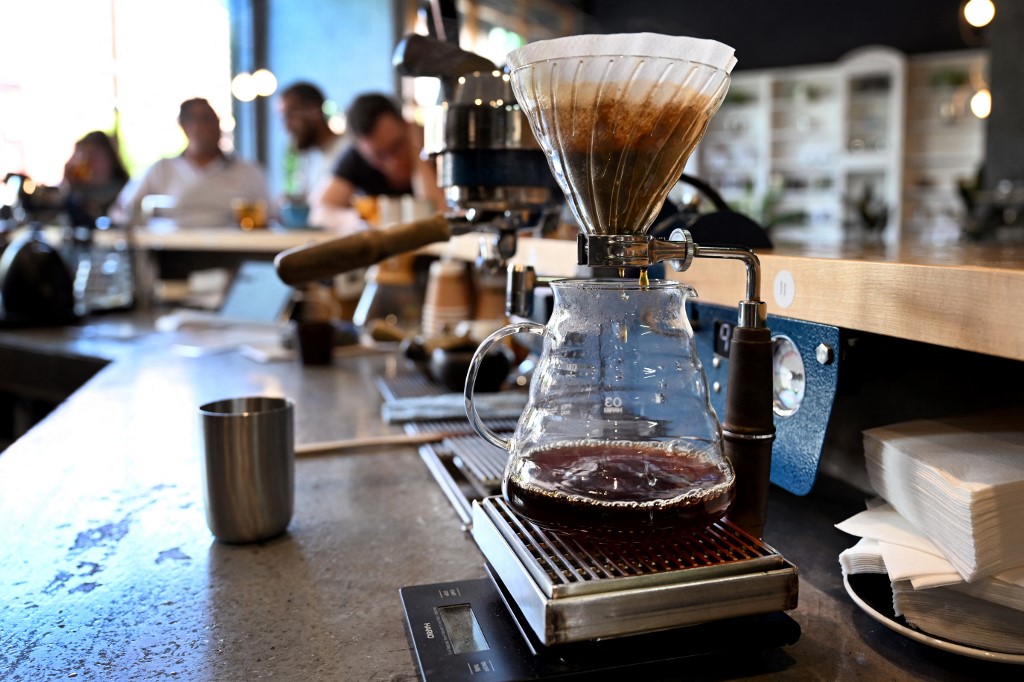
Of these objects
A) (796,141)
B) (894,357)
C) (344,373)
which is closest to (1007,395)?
(894,357)

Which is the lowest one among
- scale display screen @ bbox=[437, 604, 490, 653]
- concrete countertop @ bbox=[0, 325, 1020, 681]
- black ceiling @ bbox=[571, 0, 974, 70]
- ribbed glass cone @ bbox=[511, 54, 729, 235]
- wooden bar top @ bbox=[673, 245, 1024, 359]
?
concrete countertop @ bbox=[0, 325, 1020, 681]

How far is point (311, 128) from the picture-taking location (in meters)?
4.79

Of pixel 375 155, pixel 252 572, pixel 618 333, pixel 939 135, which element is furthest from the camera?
pixel 939 135

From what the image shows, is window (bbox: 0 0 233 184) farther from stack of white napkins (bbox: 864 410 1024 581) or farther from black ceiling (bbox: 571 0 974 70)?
stack of white napkins (bbox: 864 410 1024 581)

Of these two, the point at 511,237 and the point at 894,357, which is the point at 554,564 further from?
the point at 511,237

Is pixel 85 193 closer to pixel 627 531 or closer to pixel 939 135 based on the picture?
pixel 627 531

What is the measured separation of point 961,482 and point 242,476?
688 mm

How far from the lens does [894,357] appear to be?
0.80 metres

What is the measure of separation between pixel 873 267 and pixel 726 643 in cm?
34

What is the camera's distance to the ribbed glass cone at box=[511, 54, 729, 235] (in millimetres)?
636

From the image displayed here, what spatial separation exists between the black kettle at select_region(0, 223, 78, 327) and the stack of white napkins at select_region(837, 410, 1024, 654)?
2714mm

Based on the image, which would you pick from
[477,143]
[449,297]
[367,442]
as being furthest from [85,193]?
[477,143]

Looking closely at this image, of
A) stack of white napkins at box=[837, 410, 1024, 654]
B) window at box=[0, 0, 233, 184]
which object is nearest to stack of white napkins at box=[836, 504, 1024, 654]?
stack of white napkins at box=[837, 410, 1024, 654]

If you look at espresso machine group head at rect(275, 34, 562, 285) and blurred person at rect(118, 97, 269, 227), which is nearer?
espresso machine group head at rect(275, 34, 562, 285)
